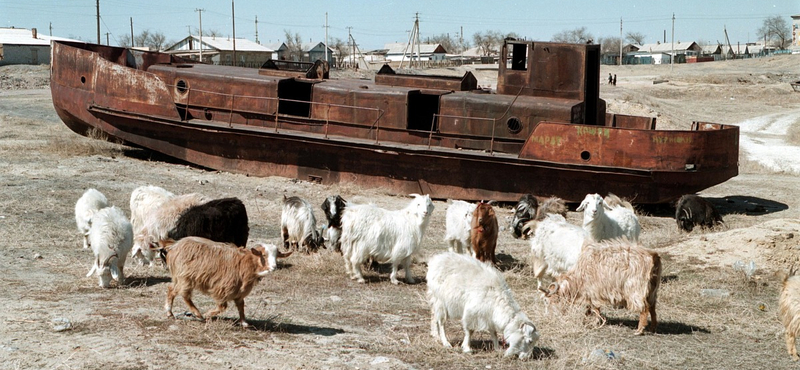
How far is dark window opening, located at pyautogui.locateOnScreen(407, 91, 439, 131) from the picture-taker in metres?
18.8

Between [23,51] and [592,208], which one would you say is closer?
[592,208]

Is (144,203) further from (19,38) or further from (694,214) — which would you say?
(19,38)

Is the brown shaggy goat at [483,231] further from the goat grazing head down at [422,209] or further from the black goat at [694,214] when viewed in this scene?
the black goat at [694,214]

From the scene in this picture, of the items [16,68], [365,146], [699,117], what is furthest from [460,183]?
[16,68]

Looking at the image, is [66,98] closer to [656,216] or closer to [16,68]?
[656,216]

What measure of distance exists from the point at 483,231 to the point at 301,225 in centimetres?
271

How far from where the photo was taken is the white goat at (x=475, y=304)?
762 centimetres

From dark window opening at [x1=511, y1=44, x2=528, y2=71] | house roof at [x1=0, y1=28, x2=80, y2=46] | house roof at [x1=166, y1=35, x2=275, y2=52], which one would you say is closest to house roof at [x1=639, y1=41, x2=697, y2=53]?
house roof at [x1=166, y1=35, x2=275, y2=52]

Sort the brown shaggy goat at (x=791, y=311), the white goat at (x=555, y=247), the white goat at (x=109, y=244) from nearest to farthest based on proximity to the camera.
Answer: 1. the brown shaggy goat at (x=791, y=311)
2. the white goat at (x=109, y=244)
3. the white goat at (x=555, y=247)

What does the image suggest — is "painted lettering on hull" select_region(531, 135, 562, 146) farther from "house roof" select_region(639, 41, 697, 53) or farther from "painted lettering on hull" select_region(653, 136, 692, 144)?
"house roof" select_region(639, 41, 697, 53)

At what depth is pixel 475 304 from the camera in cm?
778

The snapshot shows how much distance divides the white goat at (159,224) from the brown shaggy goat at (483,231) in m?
3.79

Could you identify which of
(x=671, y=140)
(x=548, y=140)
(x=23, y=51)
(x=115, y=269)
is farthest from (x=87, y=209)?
(x=23, y=51)

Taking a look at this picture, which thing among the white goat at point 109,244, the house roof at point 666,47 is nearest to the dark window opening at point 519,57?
the white goat at point 109,244
